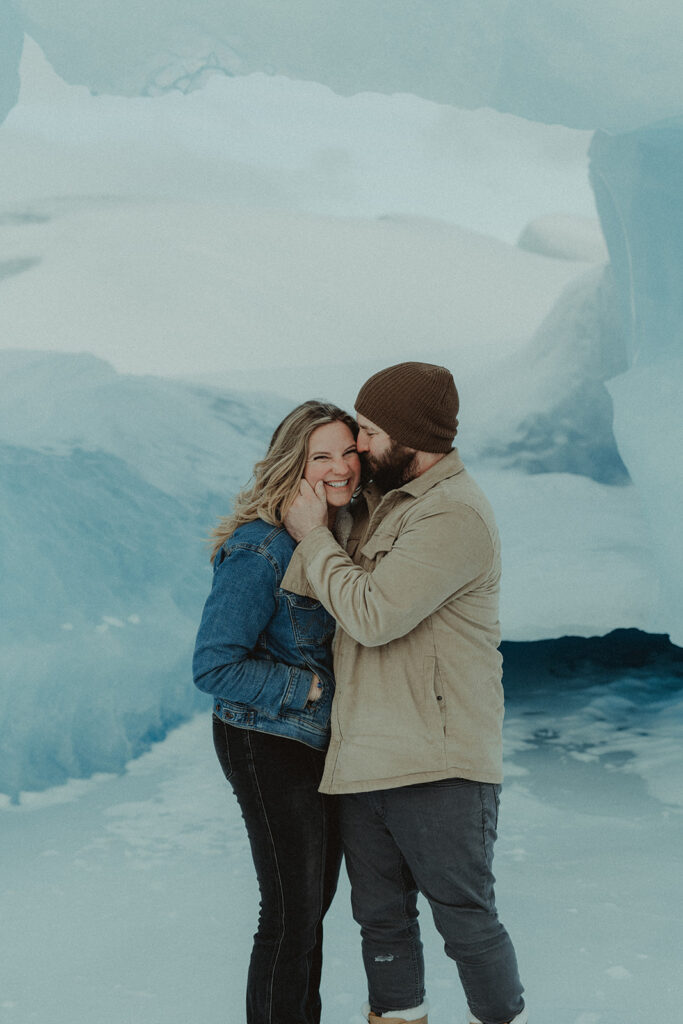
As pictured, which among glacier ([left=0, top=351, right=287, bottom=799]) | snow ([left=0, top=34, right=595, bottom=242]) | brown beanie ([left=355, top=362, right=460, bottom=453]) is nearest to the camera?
brown beanie ([left=355, top=362, right=460, bottom=453])

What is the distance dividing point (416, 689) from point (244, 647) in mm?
310

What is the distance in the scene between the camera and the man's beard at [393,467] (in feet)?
5.65

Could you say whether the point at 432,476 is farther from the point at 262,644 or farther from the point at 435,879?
the point at 435,879

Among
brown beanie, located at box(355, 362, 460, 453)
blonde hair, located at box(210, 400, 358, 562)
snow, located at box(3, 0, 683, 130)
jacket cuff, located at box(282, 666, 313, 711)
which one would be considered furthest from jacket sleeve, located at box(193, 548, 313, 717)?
snow, located at box(3, 0, 683, 130)

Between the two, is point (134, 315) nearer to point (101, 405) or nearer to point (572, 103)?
point (101, 405)

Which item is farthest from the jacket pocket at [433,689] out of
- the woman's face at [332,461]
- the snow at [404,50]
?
the snow at [404,50]

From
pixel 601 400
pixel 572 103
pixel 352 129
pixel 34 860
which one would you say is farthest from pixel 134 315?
pixel 352 129

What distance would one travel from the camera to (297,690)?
5.56 feet

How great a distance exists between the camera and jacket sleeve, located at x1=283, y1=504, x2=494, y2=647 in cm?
157

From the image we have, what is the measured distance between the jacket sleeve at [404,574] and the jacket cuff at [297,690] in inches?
6.3

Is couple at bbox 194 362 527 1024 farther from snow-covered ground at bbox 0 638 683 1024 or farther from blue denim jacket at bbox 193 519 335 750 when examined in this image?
snow-covered ground at bbox 0 638 683 1024

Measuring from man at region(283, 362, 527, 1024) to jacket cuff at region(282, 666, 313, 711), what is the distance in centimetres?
6

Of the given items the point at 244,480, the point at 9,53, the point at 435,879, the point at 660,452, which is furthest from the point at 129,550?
the point at 435,879

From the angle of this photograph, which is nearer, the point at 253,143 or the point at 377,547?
the point at 377,547
